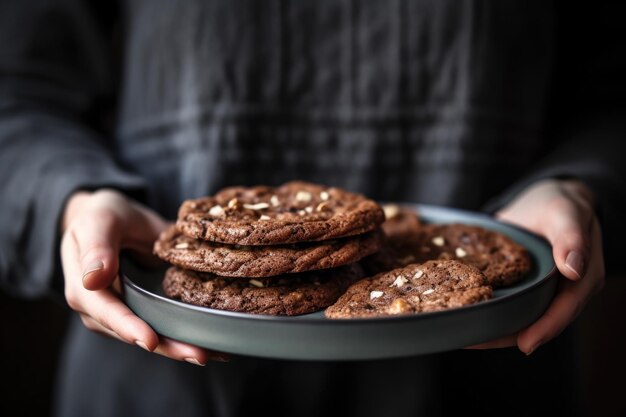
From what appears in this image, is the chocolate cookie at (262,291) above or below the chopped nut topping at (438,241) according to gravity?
above

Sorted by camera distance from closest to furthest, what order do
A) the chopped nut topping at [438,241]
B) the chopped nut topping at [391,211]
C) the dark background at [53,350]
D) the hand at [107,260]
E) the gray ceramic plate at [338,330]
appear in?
the gray ceramic plate at [338,330] < the hand at [107,260] < the chopped nut topping at [438,241] < the chopped nut topping at [391,211] < the dark background at [53,350]

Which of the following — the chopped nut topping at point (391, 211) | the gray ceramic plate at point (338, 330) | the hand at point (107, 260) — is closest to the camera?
the gray ceramic plate at point (338, 330)

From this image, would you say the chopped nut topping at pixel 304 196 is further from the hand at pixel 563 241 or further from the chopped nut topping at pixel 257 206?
the hand at pixel 563 241

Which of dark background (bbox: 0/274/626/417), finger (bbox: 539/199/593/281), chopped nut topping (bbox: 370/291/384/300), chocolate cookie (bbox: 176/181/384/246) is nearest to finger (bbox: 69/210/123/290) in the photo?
chocolate cookie (bbox: 176/181/384/246)

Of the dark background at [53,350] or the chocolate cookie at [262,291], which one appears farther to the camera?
the dark background at [53,350]

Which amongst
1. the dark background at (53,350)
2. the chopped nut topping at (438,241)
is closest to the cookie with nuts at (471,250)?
the chopped nut topping at (438,241)

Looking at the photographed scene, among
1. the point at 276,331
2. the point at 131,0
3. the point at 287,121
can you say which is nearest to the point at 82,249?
the point at 276,331

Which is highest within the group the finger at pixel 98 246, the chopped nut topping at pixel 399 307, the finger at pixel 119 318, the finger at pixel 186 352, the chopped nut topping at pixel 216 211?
the chopped nut topping at pixel 216 211

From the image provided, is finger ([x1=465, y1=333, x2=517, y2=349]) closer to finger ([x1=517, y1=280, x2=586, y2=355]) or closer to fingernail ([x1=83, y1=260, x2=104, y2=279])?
finger ([x1=517, y1=280, x2=586, y2=355])
